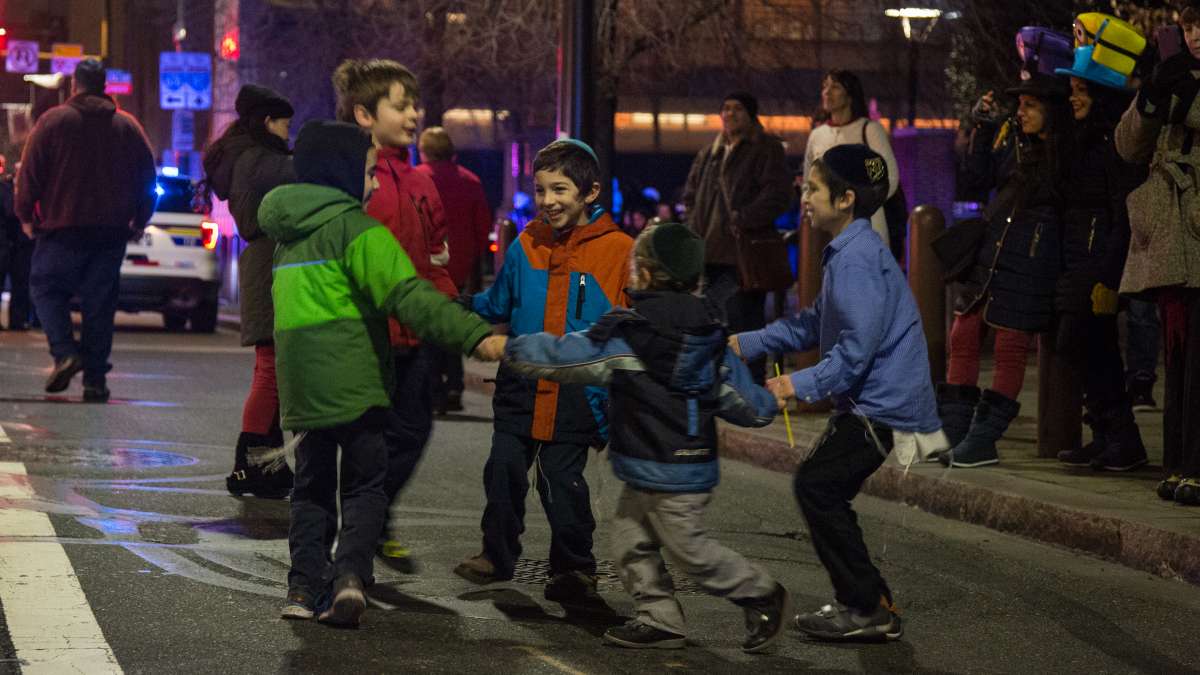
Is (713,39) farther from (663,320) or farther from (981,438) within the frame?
(663,320)

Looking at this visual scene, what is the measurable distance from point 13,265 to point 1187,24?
50.8ft

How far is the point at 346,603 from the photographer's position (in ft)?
19.0

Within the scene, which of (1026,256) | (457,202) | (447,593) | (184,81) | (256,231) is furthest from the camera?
(184,81)

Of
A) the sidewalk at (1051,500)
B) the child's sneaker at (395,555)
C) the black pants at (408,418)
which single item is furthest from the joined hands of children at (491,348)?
the child's sneaker at (395,555)

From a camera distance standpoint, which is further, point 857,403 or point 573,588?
point 573,588

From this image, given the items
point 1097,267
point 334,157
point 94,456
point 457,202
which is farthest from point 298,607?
point 457,202

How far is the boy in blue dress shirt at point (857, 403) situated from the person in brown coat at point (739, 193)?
19.8ft

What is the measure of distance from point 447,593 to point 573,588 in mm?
430

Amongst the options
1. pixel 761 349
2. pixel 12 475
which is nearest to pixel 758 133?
pixel 12 475

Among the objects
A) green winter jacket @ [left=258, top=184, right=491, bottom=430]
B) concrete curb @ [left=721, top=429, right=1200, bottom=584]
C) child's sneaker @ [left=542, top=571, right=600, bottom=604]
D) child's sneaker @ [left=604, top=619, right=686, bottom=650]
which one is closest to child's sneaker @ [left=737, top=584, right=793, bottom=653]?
child's sneaker @ [left=604, top=619, right=686, bottom=650]

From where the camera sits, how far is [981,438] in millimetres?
9602

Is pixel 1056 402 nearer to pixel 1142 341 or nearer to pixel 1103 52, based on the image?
pixel 1103 52

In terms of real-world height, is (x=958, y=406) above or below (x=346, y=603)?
above

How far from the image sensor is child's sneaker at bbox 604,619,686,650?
5.72 meters
